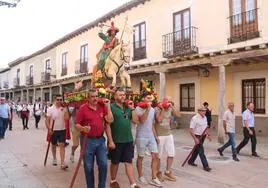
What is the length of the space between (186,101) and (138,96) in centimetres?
1011

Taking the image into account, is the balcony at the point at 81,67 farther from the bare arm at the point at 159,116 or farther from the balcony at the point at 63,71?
the bare arm at the point at 159,116

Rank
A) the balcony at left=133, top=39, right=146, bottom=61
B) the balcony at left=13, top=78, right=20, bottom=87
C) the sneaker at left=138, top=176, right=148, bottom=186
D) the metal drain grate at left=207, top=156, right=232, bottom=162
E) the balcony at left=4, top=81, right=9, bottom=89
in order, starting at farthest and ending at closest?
1. the balcony at left=4, top=81, right=9, bottom=89
2. the balcony at left=13, top=78, right=20, bottom=87
3. the balcony at left=133, top=39, right=146, bottom=61
4. the metal drain grate at left=207, top=156, right=232, bottom=162
5. the sneaker at left=138, top=176, right=148, bottom=186

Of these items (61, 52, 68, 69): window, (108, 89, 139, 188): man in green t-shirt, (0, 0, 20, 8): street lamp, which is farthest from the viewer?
(61, 52, 68, 69): window

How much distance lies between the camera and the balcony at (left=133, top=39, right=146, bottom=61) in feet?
54.1

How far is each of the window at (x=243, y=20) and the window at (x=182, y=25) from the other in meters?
2.25

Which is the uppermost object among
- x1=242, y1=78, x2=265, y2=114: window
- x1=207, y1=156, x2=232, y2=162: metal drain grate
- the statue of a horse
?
the statue of a horse

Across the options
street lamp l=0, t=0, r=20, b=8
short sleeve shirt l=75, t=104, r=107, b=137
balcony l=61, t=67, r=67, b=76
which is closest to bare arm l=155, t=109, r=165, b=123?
short sleeve shirt l=75, t=104, r=107, b=137

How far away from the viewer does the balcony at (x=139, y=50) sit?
16481 millimetres

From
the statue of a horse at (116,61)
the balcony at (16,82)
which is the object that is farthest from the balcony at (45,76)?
the statue of a horse at (116,61)

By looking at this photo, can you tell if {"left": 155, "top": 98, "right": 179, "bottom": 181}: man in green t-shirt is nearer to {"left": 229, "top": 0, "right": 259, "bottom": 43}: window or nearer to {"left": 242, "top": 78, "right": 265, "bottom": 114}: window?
{"left": 229, "top": 0, "right": 259, "bottom": 43}: window

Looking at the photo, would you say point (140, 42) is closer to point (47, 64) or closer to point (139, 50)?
point (139, 50)

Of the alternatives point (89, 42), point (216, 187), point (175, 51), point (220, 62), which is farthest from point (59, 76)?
point (216, 187)

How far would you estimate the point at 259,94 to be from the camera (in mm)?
12867

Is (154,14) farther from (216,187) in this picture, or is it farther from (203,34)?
(216,187)
